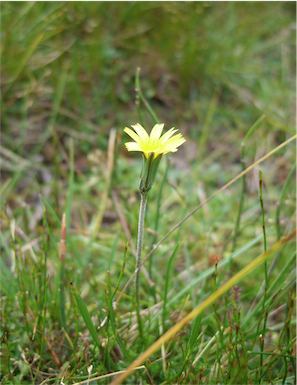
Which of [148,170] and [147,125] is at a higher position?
[148,170]

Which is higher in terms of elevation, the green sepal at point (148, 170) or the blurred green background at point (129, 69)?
the blurred green background at point (129, 69)

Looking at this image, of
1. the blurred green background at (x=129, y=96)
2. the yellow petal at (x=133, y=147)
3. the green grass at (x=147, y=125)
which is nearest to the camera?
the yellow petal at (x=133, y=147)

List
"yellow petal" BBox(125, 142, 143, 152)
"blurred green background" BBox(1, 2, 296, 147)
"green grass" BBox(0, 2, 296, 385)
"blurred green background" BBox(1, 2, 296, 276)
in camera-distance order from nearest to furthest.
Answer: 1. "yellow petal" BBox(125, 142, 143, 152)
2. "green grass" BBox(0, 2, 296, 385)
3. "blurred green background" BBox(1, 2, 296, 276)
4. "blurred green background" BBox(1, 2, 296, 147)

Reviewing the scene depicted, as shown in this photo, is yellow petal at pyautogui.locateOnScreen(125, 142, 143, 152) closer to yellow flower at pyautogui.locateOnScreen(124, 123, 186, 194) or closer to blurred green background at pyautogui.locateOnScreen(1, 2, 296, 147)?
yellow flower at pyautogui.locateOnScreen(124, 123, 186, 194)

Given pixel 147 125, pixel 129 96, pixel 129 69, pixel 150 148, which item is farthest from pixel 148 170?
pixel 129 69

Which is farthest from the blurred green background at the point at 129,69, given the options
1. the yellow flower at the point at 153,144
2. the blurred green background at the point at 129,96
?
the yellow flower at the point at 153,144

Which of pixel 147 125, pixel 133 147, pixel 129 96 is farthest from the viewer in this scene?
pixel 129 96

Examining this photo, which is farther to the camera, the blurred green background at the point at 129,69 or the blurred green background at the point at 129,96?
the blurred green background at the point at 129,69

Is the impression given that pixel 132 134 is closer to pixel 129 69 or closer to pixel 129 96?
pixel 129 96

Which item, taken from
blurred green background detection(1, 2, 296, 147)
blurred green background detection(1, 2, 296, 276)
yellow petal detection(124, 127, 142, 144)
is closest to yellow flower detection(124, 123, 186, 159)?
yellow petal detection(124, 127, 142, 144)

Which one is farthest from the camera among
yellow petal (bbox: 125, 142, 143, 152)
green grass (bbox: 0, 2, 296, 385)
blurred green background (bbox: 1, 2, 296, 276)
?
blurred green background (bbox: 1, 2, 296, 276)

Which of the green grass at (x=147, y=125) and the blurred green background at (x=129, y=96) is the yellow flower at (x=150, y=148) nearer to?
the green grass at (x=147, y=125)

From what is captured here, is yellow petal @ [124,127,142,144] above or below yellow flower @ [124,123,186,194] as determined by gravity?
above
